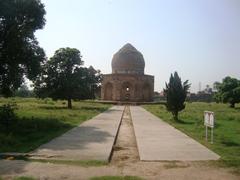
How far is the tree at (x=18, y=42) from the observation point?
62.1ft

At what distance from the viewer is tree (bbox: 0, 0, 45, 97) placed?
1892 centimetres

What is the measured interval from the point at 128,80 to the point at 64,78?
29.2m

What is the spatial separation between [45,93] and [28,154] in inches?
1162

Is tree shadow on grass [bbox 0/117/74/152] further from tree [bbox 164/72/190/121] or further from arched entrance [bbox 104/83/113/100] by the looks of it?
arched entrance [bbox 104/83/113/100]

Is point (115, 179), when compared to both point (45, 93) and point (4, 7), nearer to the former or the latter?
point (4, 7)

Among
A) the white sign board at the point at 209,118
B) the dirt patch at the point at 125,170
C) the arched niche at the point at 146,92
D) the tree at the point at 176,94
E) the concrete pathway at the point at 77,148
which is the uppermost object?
the arched niche at the point at 146,92

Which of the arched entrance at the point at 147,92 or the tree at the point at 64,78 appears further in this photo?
the arched entrance at the point at 147,92

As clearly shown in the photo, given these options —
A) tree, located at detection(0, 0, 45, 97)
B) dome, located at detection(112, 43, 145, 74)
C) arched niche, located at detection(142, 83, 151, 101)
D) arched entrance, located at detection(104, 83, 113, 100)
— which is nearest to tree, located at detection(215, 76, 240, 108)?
arched niche, located at detection(142, 83, 151, 101)

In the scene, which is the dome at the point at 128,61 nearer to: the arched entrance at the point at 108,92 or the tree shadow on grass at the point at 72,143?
the arched entrance at the point at 108,92

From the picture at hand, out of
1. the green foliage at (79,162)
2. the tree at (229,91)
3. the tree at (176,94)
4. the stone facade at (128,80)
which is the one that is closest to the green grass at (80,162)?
the green foliage at (79,162)

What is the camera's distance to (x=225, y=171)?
770 cm

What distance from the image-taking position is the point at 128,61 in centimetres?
6719

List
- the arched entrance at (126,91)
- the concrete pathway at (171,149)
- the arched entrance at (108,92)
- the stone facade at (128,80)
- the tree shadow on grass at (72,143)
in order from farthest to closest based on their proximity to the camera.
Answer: the arched entrance at (108,92), the arched entrance at (126,91), the stone facade at (128,80), the tree shadow on grass at (72,143), the concrete pathway at (171,149)

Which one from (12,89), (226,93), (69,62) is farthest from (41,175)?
(226,93)
